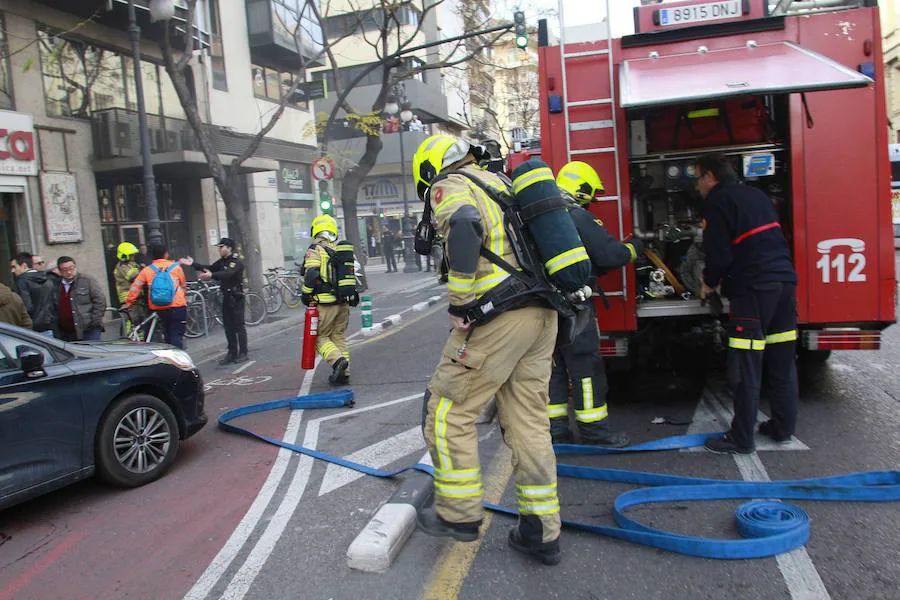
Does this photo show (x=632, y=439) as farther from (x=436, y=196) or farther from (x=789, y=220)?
(x=436, y=196)

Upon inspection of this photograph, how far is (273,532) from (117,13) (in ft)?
50.6

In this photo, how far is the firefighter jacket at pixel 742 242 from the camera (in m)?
4.49

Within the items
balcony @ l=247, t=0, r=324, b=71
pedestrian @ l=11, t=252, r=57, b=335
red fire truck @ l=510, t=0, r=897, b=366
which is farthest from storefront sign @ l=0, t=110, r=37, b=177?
red fire truck @ l=510, t=0, r=897, b=366

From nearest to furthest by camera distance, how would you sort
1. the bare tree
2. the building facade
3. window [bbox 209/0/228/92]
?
the building facade
the bare tree
window [bbox 209/0/228/92]

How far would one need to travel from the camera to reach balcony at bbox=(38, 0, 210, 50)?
581 inches

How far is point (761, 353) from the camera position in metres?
4.52

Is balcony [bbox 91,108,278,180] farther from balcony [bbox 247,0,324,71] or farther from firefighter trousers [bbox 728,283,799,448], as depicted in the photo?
firefighter trousers [bbox 728,283,799,448]

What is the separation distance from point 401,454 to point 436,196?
8.08 feet

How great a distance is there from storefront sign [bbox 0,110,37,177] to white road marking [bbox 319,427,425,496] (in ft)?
38.5

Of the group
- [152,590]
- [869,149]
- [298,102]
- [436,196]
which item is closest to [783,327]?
[869,149]

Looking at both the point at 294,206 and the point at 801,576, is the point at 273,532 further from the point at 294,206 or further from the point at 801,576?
the point at 294,206

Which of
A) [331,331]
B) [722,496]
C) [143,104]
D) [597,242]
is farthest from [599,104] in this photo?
[143,104]

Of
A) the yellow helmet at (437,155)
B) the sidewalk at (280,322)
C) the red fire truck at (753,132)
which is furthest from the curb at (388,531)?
the sidewalk at (280,322)

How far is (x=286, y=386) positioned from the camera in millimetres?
8297
